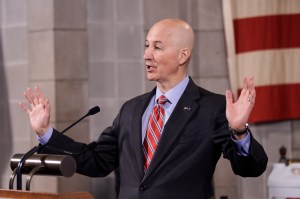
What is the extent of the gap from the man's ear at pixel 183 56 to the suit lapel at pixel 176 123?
108 mm

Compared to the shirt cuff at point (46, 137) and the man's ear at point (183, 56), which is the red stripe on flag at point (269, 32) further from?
the shirt cuff at point (46, 137)

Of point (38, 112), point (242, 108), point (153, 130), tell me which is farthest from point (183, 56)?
point (38, 112)

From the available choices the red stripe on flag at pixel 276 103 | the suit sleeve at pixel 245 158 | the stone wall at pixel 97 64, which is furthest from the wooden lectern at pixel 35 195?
the red stripe on flag at pixel 276 103

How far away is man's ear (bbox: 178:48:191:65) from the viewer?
286cm

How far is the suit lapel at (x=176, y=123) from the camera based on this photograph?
2752 millimetres

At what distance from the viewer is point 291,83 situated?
16.3ft

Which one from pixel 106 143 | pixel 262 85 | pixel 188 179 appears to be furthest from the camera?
pixel 262 85

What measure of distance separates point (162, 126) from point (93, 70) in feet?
7.72

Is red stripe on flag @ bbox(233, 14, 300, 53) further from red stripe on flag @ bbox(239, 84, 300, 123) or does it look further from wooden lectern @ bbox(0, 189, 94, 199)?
wooden lectern @ bbox(0, 189, 94, 199)

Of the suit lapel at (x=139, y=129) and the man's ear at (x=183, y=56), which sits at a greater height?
the man's ear at (x=183, y=56)

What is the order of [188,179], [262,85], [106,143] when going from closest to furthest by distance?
[188,179] → [106,143] → [262,85]

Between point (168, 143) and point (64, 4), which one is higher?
point (64, 4)

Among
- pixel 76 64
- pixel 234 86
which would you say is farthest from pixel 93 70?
Result: pixel 234 86

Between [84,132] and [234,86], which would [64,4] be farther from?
[234,86]
